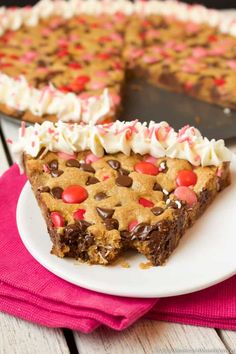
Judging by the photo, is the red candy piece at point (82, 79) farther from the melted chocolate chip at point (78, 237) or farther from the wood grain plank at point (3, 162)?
the melted chocolate chip at point (78, 237)

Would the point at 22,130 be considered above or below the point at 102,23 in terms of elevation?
above

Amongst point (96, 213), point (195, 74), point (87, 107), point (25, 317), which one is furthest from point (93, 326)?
point (195, 74)

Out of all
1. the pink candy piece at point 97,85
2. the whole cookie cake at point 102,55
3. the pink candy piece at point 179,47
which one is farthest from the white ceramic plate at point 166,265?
the pink candy piece at point 179,47

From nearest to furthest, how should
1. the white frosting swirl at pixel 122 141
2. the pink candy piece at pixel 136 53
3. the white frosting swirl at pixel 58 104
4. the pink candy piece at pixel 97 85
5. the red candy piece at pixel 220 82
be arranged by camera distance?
the white frosting swirl at pixel 122 141 < the white frosting swirl at pixel 58 104 < the pink candy piece at pixel 97 85 < the red candy piece at pixel 220 82 < the pink candy piece at pixel 136 53

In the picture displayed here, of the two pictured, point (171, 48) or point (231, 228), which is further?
point (171, 48)

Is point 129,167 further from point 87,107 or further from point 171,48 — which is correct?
point 171,48

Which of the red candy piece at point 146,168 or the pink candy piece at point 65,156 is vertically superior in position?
the pink candy piece at point 65,156

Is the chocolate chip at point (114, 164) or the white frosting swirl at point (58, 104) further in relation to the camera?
the white frosting swirl at point (58, 104)
